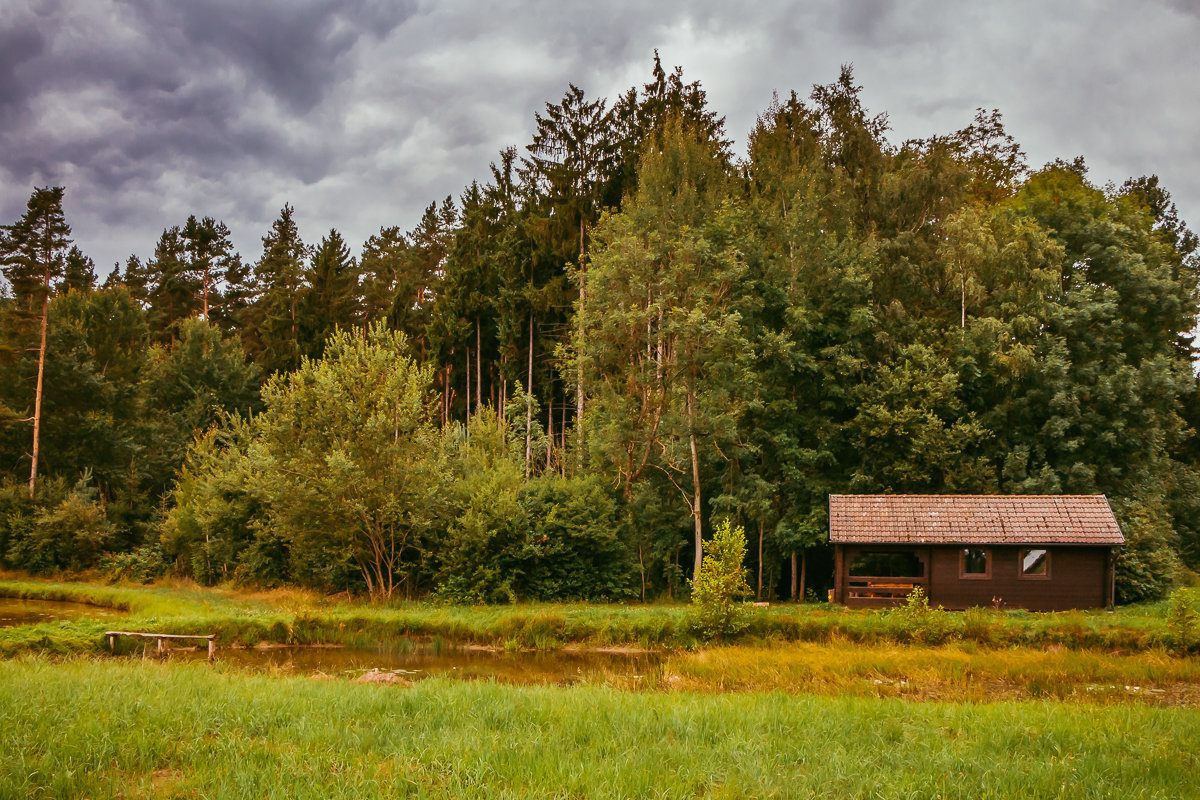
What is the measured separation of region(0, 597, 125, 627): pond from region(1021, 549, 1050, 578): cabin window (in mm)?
29498

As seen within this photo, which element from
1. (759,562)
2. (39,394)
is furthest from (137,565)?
(759,562)

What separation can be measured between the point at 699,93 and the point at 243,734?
38685 mm

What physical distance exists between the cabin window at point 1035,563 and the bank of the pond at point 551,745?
14.8m

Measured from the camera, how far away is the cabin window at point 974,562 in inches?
1007

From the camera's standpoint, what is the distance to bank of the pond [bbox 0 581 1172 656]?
65.1ft

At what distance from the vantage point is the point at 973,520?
25859mm

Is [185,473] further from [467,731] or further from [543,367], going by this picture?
[467,731]

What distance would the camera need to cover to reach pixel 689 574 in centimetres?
3247

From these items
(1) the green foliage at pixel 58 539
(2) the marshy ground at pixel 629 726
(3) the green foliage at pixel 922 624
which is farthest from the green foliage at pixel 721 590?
(1) the green foliage at pixel 58 539

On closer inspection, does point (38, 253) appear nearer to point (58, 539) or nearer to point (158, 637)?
point (58, 539)

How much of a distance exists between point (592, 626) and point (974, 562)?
1316cm

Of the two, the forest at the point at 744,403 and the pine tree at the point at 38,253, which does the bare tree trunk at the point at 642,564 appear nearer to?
the forest at the point at 744,403

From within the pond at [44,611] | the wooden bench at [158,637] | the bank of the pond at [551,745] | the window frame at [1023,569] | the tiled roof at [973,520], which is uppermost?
the tiled roof at [973,520]

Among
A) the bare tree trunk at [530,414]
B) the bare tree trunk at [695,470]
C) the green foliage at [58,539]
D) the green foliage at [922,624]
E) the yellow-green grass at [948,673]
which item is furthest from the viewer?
the bare tree trunk at [530,414]
